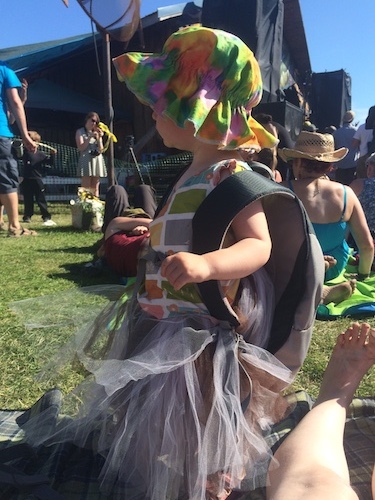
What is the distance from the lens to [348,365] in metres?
1.69

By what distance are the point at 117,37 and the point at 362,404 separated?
582 centimetres

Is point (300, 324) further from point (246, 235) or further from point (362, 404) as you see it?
point (362, 404)

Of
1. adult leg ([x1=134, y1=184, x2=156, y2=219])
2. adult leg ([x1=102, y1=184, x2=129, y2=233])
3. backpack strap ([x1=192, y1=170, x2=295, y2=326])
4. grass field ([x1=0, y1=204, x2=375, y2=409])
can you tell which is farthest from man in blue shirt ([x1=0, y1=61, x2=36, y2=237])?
backpack strap ([x1=192, y1=170, x2=295, y2=326])

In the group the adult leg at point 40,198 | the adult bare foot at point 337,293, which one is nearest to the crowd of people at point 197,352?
the adult bare foot at point 337,293

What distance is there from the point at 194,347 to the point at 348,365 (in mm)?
678

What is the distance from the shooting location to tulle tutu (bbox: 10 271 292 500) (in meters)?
1.27

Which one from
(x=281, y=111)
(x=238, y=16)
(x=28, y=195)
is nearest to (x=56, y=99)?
(x=28, y=195)

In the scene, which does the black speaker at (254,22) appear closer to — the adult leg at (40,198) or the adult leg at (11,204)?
the adult leg at (40,198)

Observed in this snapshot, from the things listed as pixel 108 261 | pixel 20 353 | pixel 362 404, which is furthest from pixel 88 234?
pixel 362 404

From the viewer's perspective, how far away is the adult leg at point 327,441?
49.2 inches

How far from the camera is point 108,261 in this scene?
3.94m

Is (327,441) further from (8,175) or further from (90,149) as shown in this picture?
(90,149)

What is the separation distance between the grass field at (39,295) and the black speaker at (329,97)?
1077 centimetres

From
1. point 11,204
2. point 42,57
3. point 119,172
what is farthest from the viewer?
point 42,57
